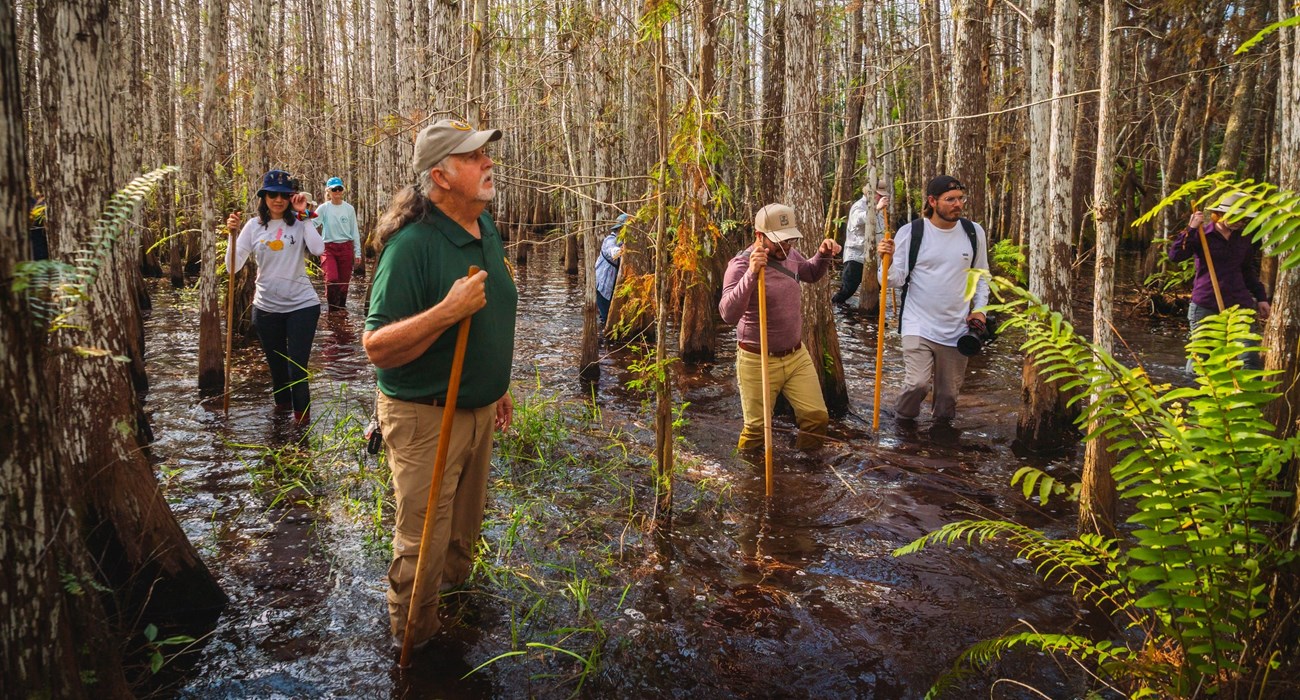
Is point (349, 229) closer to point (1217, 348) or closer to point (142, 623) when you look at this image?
point (142, 623)

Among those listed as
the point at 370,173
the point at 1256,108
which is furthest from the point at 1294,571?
the point at 370,173

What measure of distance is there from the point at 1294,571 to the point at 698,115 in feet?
10.5

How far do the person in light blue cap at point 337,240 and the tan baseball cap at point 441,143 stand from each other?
403 inches

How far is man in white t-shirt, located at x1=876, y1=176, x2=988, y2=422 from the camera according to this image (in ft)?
21.8

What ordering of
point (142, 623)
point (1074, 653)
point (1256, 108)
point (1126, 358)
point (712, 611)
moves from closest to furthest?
point (1074, 653) < point (142, 623) < point (712, 611) < point (1126, 358) < point (1256, 108)

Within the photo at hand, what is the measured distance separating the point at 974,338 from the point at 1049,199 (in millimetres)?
1303

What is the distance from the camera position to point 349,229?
13375mm

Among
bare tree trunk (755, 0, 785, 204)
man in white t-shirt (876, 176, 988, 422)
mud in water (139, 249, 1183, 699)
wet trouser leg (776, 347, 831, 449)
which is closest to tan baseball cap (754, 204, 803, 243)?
wet trouser leg (776, 347, 831, 449)

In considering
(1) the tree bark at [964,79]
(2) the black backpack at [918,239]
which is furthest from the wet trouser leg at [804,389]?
(1) the tree bark at [964,79]

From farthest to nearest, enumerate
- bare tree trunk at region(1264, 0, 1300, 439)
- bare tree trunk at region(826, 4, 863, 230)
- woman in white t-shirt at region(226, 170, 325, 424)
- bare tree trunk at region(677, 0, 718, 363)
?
bare tree trunk at region(826, 4, 863, 230) → woman in white t-shirt at region(226, 170, 325, 424) → bare tree trunk at region(677, 0, 718, 363) → bare tree trunk at region(1264, 0, 1300, 439)

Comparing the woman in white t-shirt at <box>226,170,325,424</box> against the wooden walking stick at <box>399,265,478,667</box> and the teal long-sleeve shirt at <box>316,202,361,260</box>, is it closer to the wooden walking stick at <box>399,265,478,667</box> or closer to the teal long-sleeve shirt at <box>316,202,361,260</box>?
the wooden walking stick at <box>399,265,478,667</box>

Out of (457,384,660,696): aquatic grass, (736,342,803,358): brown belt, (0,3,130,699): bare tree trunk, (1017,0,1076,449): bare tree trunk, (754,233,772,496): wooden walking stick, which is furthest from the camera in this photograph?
(736,342,803,358): brown belt

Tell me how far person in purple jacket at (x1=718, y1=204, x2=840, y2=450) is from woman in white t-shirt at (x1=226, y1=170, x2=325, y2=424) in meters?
3.71

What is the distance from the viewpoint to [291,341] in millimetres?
7172
